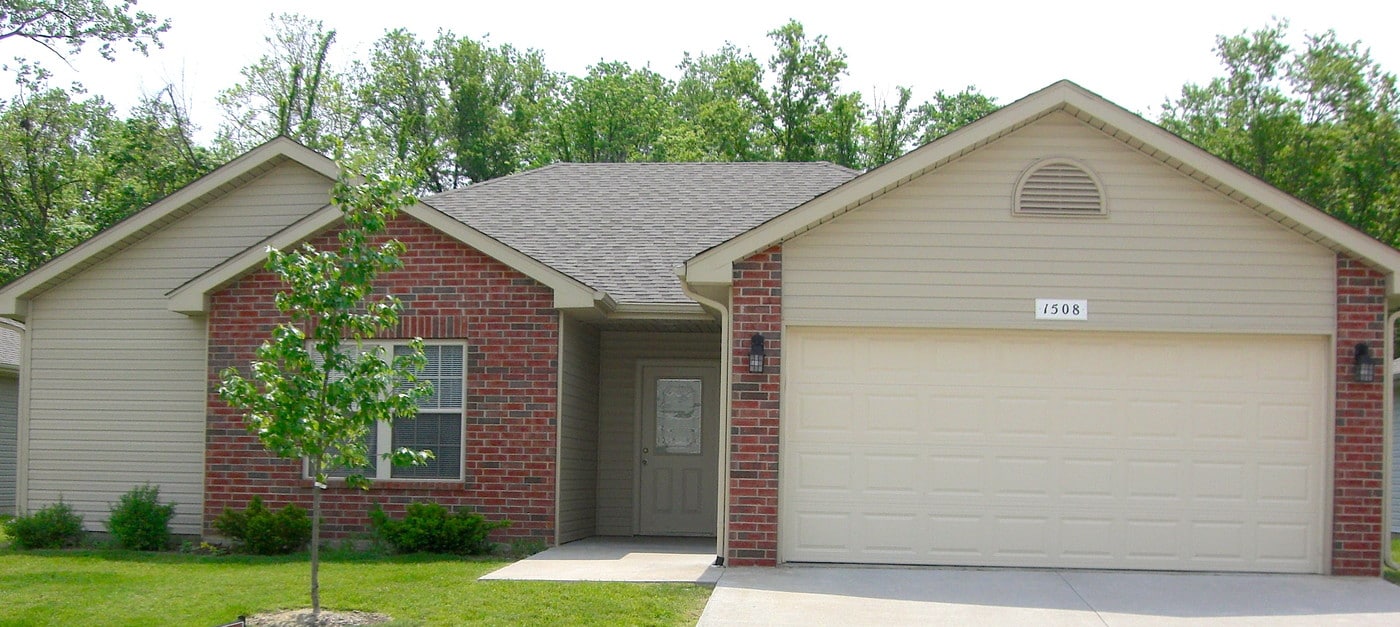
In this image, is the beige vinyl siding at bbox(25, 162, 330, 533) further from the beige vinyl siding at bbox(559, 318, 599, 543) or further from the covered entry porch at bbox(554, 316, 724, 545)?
the covered entry porch at bbox(554, 316, 724, 545)

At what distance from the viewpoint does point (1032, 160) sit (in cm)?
1215

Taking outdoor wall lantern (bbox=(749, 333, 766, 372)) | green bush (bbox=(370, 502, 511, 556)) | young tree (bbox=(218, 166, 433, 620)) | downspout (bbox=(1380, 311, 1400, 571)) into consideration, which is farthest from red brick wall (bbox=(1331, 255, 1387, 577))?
young tree (bbox=(218, 166, 433, 620))

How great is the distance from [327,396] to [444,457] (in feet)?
15.0

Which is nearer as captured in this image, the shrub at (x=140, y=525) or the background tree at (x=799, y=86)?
the shrub at (x=140, y=525)

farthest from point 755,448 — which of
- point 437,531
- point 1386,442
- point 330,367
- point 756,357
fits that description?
point 1386,442

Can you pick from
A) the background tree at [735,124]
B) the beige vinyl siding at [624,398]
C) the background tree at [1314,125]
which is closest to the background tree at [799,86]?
the background tree at [735,124]

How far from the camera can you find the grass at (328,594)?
9734 mm

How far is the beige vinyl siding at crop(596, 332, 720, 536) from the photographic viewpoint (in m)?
16.4

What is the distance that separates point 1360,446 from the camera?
1191 centimetres

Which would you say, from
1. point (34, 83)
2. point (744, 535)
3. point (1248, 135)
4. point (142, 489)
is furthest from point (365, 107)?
point (744, 535)

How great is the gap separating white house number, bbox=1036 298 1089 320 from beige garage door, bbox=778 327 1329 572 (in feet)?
0.76

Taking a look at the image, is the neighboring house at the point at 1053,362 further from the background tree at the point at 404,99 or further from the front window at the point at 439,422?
the background tree at the point at 404,99

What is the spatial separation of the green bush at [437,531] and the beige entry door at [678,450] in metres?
3.41

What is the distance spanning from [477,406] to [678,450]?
11.3 feet
